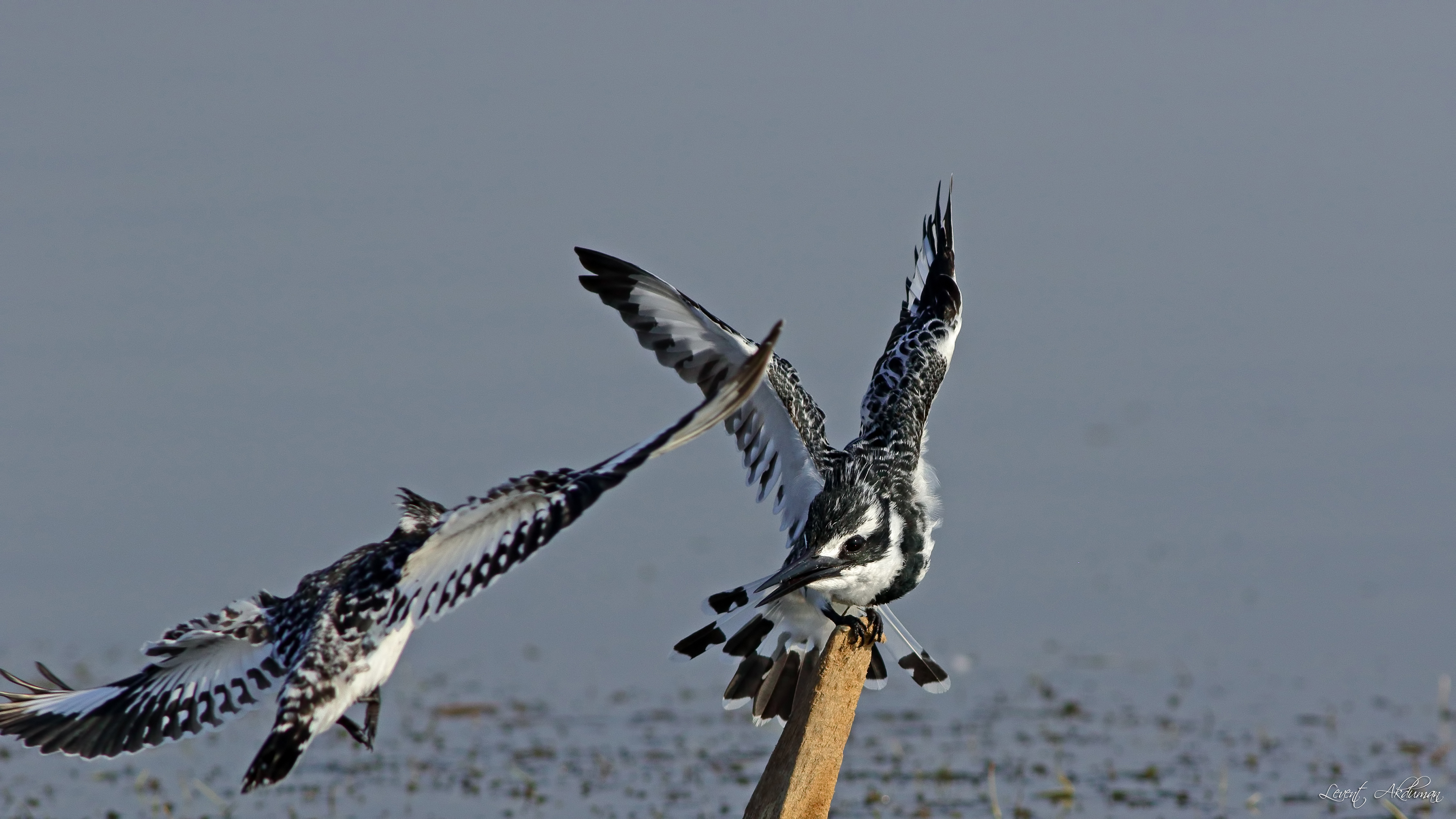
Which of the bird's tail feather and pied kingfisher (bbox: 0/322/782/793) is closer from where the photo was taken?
pied kingfisher (bbox: 0/322/782/793)

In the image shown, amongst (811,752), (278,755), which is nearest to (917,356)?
(811,752)

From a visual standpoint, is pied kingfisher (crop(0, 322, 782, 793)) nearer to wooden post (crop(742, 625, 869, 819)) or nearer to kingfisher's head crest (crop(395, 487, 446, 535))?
kingfisher's head crest (crop(395, 487, 446, 535))

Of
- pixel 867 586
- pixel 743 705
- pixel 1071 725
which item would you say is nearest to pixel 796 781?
pixel 867 586

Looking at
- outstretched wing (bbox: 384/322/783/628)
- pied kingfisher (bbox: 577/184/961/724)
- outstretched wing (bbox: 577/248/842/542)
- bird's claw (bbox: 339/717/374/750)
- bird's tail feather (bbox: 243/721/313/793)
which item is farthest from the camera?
outstretched wing (bbox: 577/248/842/542)

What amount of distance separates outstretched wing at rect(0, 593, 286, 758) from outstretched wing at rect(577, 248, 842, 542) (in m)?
1.61

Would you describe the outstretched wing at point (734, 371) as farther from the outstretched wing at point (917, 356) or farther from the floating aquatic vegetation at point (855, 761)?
the floating aquatic vegetation at point (855, 761)

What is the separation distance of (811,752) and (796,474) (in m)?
1.35

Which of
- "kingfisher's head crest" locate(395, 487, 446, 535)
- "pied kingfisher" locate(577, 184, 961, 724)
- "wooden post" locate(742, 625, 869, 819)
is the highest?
"pied kingfisher" locate(577, 184, 961, 724)

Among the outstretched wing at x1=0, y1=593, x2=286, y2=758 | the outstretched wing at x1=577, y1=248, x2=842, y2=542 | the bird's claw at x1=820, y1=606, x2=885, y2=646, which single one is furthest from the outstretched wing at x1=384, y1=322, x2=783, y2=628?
the outstretched wing at x1=577, y1=248, x2=842, y2=542

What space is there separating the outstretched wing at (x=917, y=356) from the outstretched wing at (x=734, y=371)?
192 mm

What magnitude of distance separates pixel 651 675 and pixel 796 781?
4.69 metres

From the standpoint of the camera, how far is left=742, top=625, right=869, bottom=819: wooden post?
4316 mm

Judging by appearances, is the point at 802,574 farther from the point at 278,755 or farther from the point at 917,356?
the point at 278,755

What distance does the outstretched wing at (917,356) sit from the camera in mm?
5391
